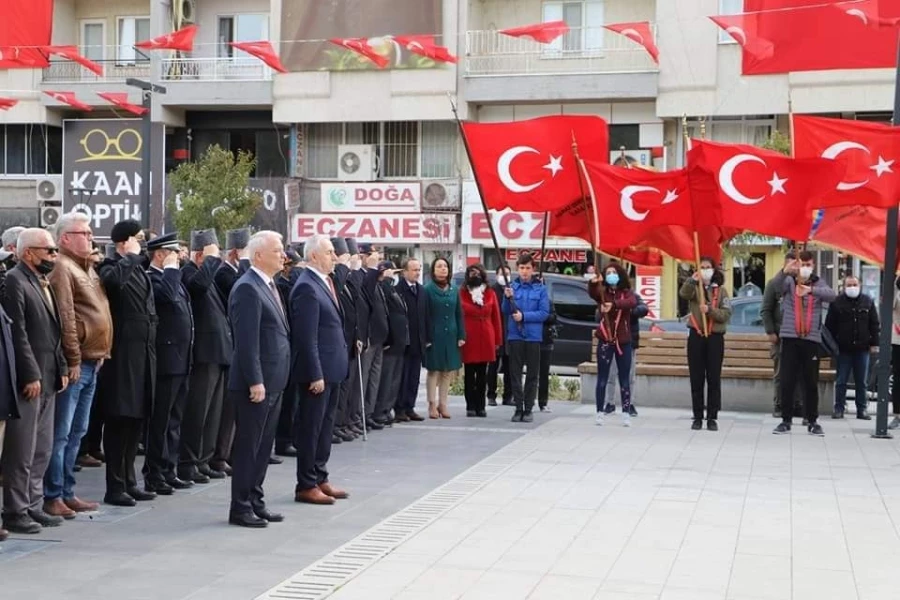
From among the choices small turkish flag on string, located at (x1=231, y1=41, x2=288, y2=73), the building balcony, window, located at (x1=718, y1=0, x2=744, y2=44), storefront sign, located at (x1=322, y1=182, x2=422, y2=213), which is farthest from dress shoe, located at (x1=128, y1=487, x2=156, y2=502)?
storefront sign, located at (x1=322, y1=182, x2=422, y2=213)

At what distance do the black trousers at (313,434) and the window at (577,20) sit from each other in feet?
87.1

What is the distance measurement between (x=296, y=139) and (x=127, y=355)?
28559 mm

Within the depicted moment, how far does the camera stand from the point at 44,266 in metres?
9.12

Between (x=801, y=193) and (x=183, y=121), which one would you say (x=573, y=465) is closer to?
(x=801, y=193)

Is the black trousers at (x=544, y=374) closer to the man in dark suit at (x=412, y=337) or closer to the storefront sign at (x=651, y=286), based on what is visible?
the man in dark suit at (x=412, y=337)

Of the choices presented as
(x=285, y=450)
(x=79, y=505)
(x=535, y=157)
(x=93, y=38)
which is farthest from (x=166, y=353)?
(x=93, y=38)

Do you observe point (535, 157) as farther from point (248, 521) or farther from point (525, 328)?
point (248, 521)

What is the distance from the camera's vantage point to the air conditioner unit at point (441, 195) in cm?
3675

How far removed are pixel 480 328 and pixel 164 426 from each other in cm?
716

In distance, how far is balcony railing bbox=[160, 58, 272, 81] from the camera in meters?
38.2

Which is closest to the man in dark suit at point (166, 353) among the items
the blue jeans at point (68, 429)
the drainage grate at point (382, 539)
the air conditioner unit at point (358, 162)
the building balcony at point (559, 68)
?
the blue jeans at point (68, 429)

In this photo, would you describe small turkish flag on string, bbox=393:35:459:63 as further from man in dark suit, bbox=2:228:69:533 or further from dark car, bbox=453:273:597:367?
man in dark suit, bbox=2:228:69:533

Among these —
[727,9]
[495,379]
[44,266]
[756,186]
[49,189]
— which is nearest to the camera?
[44,266]

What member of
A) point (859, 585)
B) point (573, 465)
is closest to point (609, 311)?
point (573, 465)
